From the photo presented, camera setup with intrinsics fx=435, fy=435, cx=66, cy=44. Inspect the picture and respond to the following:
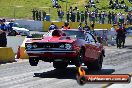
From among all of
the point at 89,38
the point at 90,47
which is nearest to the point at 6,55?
the point at 89,38

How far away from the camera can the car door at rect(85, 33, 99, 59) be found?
49.9ft

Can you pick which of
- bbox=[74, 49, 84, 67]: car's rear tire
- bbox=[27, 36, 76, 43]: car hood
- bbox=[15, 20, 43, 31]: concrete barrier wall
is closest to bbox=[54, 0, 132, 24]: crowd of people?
bbox=[15, 20, 43, 31]: concrete barrier wall

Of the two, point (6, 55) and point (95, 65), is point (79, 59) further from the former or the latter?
point (6, 55)

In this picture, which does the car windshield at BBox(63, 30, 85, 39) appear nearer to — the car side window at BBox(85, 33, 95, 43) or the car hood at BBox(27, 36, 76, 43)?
the car side window at BBox(85, 33, 95, 43)

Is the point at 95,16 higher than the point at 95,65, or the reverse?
the point at 95,65

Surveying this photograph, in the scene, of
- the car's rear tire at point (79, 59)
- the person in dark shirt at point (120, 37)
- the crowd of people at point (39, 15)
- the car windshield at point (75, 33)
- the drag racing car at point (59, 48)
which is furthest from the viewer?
the crowd of people at point (39, 15)

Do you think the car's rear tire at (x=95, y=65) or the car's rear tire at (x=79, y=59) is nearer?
the car's rear tire at (x=79, y=59)

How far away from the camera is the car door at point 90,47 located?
49.9 feet

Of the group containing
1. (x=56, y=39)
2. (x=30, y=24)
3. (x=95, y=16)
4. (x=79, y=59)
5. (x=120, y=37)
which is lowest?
(x=30, y=24)

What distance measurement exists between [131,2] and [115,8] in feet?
11.8

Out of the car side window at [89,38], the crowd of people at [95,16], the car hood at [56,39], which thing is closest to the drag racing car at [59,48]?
the car hood at [56,39]

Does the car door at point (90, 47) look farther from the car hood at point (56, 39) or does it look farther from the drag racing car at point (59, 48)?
the car hood at point (56, 39)

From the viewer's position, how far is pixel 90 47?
15469 millimetres

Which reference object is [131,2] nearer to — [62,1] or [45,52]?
[62,1]
